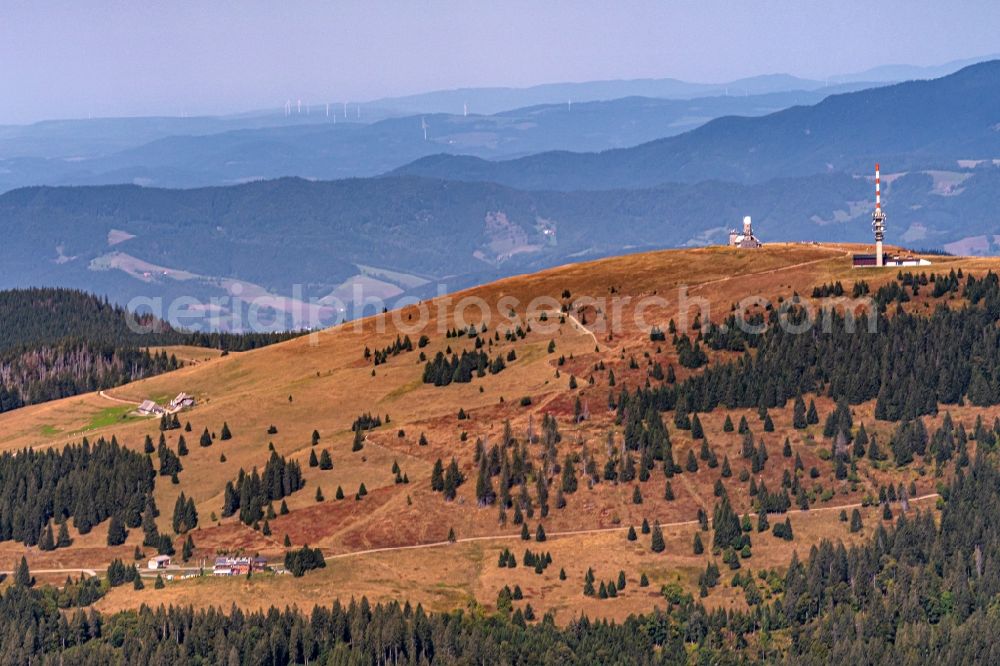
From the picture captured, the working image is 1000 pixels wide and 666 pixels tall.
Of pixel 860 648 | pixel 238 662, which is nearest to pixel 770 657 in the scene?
pixel 860 648

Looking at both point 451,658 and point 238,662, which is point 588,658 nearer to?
point 451,658

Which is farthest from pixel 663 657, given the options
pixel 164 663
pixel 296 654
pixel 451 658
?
pixel 164 663

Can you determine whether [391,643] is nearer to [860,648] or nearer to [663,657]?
[663,657]

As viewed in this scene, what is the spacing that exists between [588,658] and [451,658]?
14208 millimetres

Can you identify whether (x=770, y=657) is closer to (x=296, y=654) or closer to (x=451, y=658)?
(x=451, y=658)

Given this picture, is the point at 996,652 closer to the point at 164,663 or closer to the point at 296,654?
the point at 296,654

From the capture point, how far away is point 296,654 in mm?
199750

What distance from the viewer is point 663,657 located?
200 m

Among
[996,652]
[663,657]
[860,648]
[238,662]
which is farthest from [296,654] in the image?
[996,652]

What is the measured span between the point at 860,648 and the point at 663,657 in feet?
67.7

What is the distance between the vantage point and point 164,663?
652ft

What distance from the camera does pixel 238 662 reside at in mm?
197500

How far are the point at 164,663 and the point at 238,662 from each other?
26.6ft

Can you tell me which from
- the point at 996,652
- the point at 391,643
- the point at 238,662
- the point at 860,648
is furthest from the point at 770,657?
the point at 238,662
